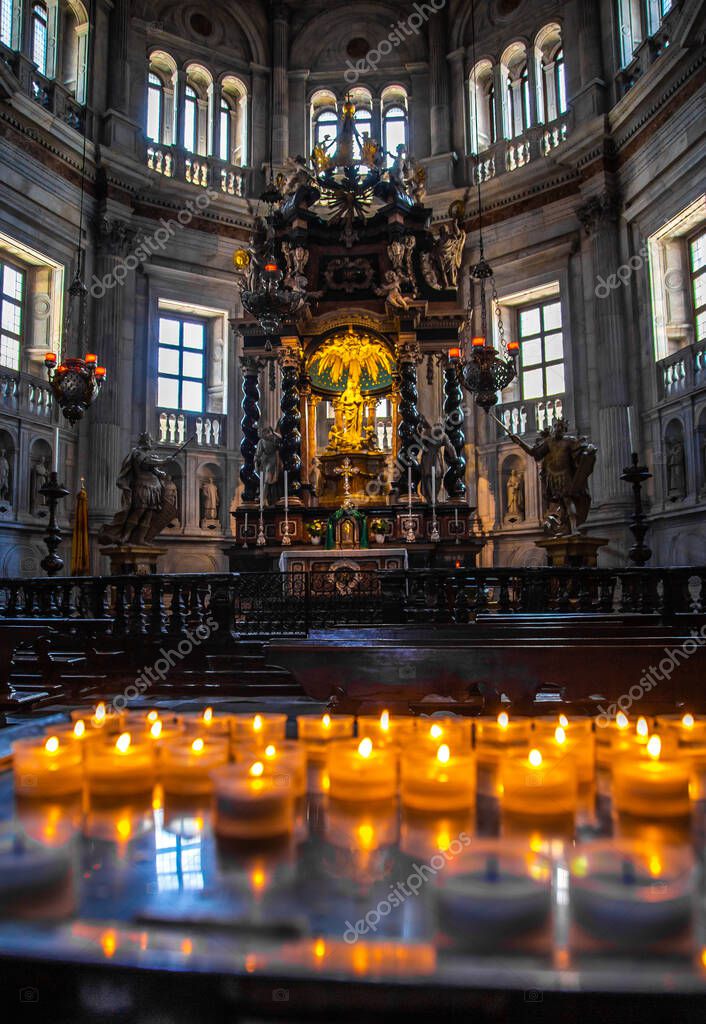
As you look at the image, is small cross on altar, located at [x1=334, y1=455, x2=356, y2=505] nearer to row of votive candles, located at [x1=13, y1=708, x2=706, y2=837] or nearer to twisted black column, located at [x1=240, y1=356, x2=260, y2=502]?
twisted black column, located at [x1=240, y1=356, x2=260, y2=502]

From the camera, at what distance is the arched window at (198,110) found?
21.0 m

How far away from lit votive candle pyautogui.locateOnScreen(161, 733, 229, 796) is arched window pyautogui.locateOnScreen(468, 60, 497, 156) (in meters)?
22.0

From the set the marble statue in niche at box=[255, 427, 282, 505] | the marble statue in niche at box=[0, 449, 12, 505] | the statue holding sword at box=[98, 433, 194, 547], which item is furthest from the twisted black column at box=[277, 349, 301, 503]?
the marble statue in niche at box=[0, 449, 12, 505]

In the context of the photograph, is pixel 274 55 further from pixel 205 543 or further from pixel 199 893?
pixel 199 893

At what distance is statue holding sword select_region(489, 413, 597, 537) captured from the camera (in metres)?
11.2

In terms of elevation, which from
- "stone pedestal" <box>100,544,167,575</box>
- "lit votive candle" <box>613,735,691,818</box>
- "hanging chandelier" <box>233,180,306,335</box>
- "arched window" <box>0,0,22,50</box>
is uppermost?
"arched window" <box>0,0,22,50</box>

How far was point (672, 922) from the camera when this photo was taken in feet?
2.44

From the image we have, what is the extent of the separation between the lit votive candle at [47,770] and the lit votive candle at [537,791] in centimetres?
68

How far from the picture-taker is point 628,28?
56.9 ft

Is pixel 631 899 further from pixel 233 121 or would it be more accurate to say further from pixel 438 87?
pixel 233 121

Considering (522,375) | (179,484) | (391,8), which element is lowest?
(179,484)

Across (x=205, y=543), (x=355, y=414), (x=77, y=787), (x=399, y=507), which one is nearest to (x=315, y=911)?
(x=77, y=787)

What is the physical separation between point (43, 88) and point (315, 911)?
20635 millimetres

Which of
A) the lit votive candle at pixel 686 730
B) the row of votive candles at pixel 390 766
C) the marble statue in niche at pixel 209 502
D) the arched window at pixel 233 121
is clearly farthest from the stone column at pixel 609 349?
the row of votive candles at pixel 390 766
